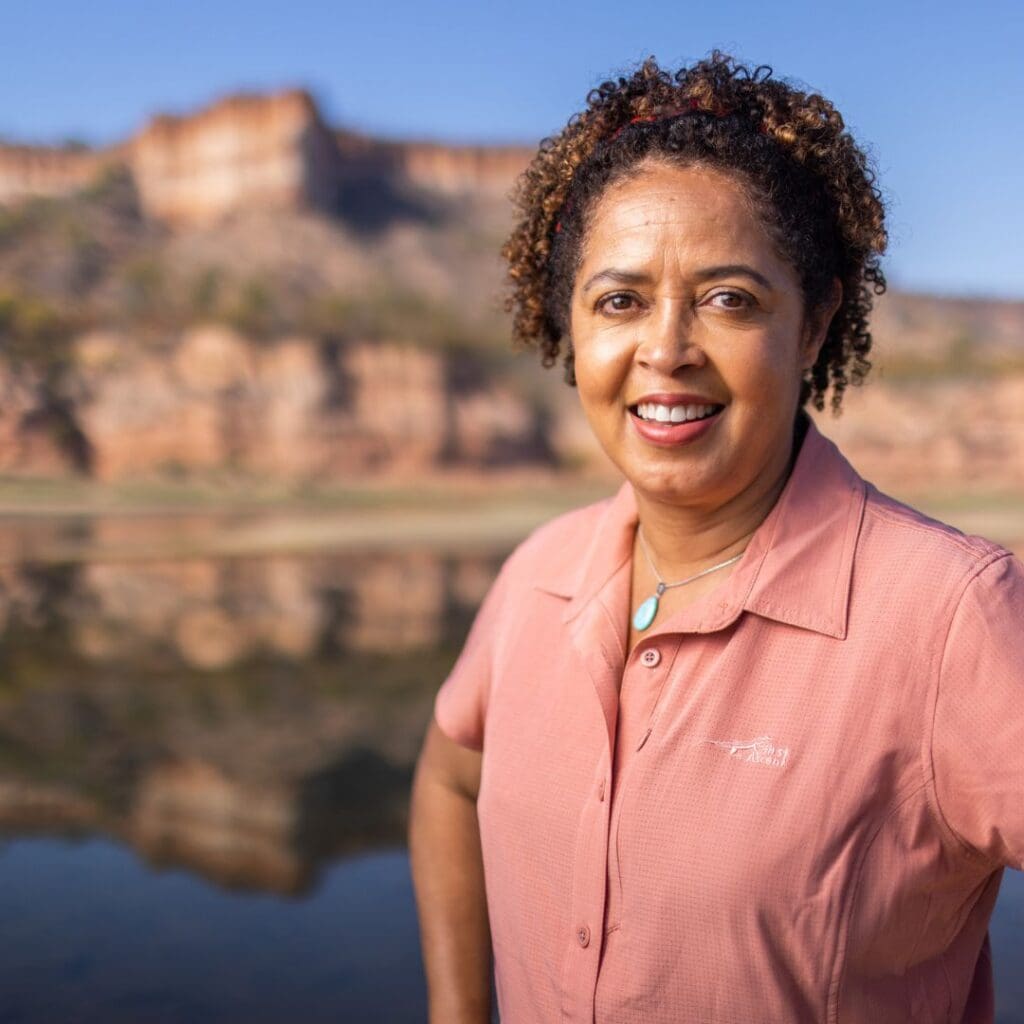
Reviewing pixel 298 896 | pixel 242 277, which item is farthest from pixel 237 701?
pixel 242 277

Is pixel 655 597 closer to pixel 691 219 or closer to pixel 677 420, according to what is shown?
pixel 677 420

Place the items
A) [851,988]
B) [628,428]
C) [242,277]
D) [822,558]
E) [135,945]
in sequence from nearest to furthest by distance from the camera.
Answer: [851,988] → [822,558] → [628,428] → [135,945] → [242,277]

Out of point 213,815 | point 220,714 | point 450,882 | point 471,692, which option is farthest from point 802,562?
point 220,714

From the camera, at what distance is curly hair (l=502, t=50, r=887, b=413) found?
1.27 m

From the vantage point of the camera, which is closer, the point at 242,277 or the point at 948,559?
the point at 948,559

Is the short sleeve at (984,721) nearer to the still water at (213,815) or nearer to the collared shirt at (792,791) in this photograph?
the collared shirt at (792,791)

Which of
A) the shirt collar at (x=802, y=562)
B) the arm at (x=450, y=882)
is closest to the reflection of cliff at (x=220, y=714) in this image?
the arm at (x=450, y=882)

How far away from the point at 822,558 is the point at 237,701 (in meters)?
5.11

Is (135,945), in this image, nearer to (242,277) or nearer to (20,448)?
(20,448)

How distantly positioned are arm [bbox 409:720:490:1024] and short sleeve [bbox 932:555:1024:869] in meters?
0.68

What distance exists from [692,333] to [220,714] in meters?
4.85

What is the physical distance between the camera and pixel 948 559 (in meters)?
1.11

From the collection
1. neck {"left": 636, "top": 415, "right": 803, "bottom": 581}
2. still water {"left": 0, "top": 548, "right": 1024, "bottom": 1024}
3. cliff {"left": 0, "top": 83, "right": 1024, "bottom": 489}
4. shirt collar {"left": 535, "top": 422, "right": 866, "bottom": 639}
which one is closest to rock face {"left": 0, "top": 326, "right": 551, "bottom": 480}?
cliff {"left": 0, "top": 83, "right": 1024, "bottom": 489}

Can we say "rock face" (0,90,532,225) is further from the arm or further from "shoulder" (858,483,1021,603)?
"shoulder" (858,483,1021,603)
